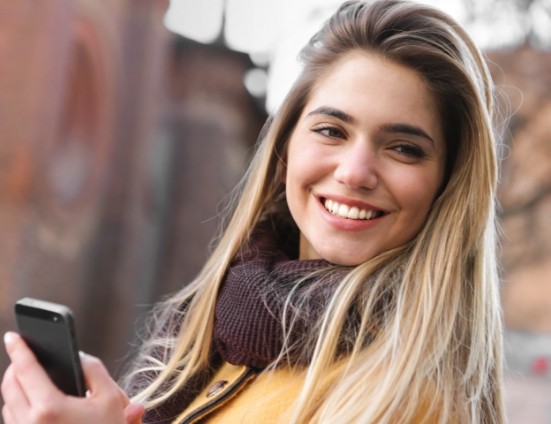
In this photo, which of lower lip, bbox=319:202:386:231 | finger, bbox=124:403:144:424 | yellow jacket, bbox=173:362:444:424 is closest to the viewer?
finger, bbox=124:403:144:424

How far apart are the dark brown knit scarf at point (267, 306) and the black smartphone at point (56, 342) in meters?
0.43

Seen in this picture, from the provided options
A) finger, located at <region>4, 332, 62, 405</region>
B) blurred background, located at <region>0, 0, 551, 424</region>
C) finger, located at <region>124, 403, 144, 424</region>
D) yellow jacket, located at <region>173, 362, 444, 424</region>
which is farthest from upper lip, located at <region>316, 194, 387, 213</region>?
blurred background, located at <region>0, 0, 551, 424</region>

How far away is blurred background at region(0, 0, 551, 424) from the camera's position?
6578mm

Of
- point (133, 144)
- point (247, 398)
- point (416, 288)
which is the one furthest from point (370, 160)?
point (133, 144)

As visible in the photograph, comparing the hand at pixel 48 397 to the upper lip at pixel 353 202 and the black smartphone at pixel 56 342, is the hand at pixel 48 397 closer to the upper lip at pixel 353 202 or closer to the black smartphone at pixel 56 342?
the black smartphone at pixel 56 342

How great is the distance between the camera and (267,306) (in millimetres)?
1697

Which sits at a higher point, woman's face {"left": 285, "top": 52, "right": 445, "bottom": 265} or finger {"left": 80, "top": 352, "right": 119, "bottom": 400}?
woman's face {"left": 285, "top": 52, "right": 445, "bottom": 265}

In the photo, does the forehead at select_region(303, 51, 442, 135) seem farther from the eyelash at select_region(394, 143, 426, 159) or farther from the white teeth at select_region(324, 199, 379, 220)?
the white teeth at select_region(324, 199, 379, 220)

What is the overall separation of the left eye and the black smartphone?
671mm

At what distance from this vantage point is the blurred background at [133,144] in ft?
21.6

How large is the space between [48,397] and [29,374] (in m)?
0.05

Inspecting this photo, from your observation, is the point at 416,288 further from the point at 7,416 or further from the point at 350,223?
the point at 7,416

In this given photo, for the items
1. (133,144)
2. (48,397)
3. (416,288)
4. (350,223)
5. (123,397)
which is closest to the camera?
(48,397)

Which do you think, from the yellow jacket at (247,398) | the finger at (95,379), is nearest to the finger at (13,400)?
the finger at (95,379)
